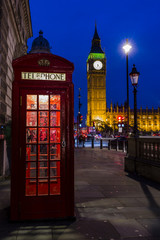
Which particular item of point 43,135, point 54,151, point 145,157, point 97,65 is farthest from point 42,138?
point 97,65

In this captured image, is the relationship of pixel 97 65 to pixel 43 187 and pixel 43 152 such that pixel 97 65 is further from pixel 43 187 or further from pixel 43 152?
pixel 43 187

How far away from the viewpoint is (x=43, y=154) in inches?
162

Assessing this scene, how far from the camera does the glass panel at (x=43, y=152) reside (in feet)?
13.4

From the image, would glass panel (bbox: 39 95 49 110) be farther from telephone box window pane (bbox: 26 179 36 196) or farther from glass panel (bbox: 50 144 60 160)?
telephone box window pane (bbox: 26 179 36 196)

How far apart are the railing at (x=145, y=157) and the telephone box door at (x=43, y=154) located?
4413 millimetres

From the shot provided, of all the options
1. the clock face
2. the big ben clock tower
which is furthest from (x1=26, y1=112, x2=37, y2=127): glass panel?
the clock face

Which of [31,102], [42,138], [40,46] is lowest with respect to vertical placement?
[42,138]

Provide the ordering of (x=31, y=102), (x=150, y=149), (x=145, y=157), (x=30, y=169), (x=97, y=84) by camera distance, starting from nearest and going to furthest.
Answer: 1. (x=31, y=102)
2. (x=30, y=169)
3. (x=150, y=149)
4. (x=145, y=157)
5. (x=97, y=84)

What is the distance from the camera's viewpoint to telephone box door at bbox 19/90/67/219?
13.2ft

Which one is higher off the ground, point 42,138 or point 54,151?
point 42,138

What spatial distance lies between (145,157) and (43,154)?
5.44 metres

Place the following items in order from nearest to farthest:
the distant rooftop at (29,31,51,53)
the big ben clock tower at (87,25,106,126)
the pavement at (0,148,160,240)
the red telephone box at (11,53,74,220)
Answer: the pavement at (0,148,160,240) < the red telephone box at (11,53,74,220) < the distant rooftop at (29,31,51,53) < the big ben clock tower at (87,25,106,126)

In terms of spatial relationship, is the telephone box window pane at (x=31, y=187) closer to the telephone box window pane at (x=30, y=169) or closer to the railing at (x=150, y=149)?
the telephone box window pane at (x=30, y=169)

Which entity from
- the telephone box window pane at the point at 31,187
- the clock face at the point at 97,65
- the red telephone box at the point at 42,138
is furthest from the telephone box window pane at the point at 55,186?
the clock face at the point at 97,65
